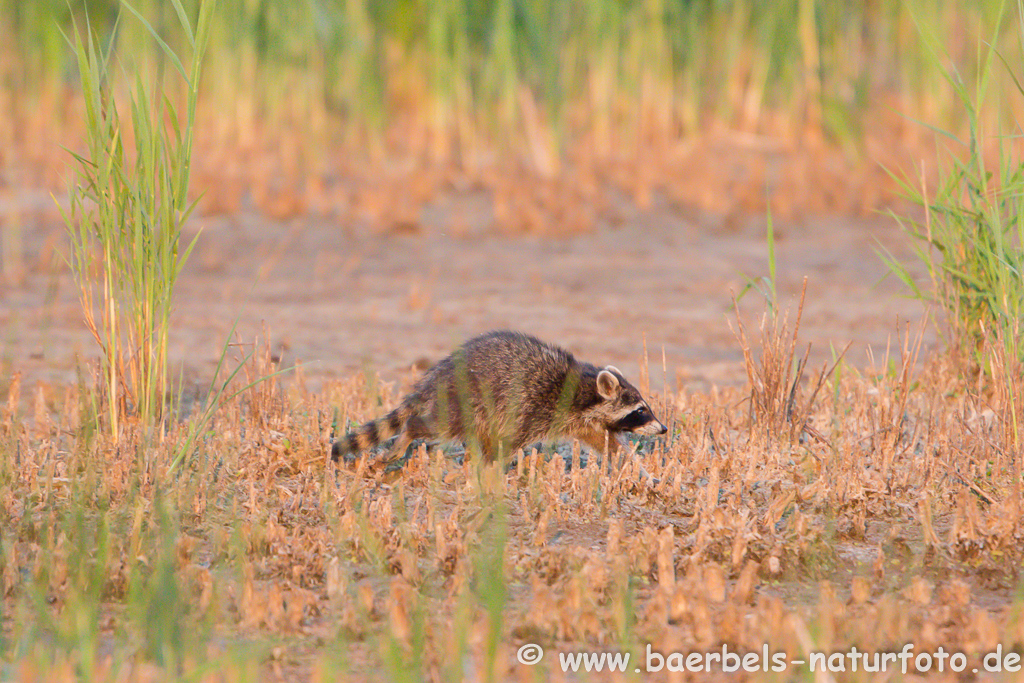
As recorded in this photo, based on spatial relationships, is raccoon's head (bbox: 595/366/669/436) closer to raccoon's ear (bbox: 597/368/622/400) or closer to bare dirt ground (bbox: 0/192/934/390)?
raccoon's ear (bbox: 597/368/622/400)

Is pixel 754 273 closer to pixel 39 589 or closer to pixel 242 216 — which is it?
pixel 242 216

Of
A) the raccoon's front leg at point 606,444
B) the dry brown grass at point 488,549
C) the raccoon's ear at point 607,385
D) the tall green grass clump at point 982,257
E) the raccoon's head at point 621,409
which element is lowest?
the dry brown grass at point 488,549

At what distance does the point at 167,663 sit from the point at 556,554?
1.51m

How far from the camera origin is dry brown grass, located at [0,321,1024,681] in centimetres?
359

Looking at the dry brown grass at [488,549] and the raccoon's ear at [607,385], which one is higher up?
the raccoon's ear at [607,385]

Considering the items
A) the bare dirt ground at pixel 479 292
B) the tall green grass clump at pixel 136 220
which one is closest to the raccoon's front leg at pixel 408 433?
the tall green grass clump at pixel 136 220

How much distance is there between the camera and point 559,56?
13.1 meters

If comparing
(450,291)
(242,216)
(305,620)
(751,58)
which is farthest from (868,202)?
(305,620)

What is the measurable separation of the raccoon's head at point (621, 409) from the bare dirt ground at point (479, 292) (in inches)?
71.6

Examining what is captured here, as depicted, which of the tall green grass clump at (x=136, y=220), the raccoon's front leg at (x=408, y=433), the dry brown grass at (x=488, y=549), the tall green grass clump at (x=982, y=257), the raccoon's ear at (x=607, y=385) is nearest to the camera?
the dry brown grass at (x=488, y=549)

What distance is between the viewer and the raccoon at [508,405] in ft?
17.2

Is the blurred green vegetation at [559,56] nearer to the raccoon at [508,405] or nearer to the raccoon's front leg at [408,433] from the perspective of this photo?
the raccoon at [508,405]

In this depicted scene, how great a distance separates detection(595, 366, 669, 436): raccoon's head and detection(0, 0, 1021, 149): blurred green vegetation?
7.83 metres

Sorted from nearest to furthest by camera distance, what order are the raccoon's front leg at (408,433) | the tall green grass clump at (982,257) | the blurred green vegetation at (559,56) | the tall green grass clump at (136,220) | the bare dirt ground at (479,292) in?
1. the tall green grass clump at (136,220)
2. the tall green grass clump at (982,257)
3. the raccoon's front leg at (408,433)
4. the bare dirt ground at (479,292)
5. the blurred green vegetation at (559,56)
